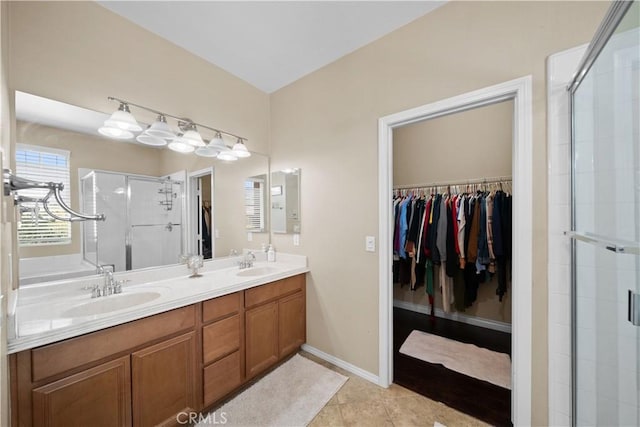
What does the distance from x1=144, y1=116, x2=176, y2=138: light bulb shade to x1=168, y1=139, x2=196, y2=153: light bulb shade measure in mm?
125

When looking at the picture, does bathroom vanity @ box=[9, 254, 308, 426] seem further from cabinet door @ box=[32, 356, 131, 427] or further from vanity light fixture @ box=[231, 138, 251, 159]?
vanity light fixture @ box=[231, 138, 251, 159]

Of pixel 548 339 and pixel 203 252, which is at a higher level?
pixel 203 252

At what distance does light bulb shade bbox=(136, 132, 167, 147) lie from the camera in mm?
1756

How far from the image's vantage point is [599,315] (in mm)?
1156

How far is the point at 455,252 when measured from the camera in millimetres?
2555

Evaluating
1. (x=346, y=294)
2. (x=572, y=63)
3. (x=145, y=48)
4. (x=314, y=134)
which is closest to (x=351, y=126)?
(x=314, y=134)

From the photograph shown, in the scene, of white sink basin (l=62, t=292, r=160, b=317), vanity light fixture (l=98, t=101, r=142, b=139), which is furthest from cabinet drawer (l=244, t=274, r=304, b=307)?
vanity light fixture (l=98, t=101, r=142, b=139)

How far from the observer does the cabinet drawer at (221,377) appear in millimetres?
1562

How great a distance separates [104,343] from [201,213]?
1.21 meters

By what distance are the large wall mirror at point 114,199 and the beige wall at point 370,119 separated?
26.9 inches

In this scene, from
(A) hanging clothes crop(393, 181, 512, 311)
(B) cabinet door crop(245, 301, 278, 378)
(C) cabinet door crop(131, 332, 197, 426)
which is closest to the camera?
(C) cabinet door crop(131, 332, 197, 426)

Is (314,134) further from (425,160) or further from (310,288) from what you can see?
(425,160)

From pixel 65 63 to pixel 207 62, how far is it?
99 centimetres

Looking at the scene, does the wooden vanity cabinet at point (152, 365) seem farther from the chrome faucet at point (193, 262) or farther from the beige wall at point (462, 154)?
the beige wall at point (462, 154)
